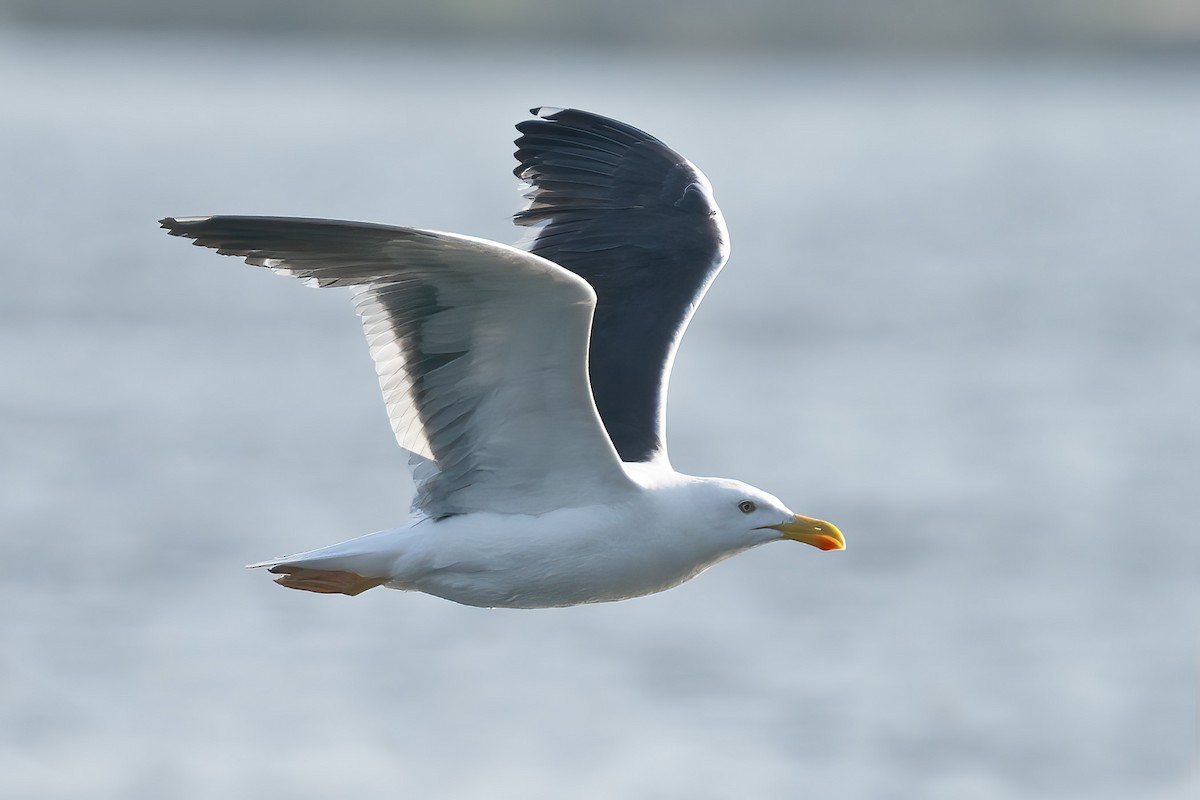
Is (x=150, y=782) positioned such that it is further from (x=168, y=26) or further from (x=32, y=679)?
(x=168, y=26)

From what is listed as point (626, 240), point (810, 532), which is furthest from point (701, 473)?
point (810, 532)

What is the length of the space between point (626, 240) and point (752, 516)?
2.00 m

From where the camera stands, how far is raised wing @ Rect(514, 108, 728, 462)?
9570mm

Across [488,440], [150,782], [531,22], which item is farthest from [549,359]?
[531,22]

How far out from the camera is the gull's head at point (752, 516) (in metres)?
8.70

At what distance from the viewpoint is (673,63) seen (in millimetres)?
79625

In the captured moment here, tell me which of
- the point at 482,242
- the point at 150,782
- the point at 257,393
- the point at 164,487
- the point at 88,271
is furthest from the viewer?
the point at 88,271

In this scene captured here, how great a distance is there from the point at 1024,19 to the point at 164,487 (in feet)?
170

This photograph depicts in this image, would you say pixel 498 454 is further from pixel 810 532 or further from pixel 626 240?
pixel 626 240

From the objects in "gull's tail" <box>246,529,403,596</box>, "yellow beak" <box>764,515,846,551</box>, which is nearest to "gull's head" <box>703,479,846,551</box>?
"yellow beak" <box>764,515,846,551</box>

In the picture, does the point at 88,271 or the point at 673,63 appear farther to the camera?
the point at 673,63

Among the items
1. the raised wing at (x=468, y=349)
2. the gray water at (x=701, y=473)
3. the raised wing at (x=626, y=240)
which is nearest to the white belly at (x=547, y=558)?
the raised wing at (x=468, y=349)

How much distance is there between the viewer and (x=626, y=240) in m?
10.1

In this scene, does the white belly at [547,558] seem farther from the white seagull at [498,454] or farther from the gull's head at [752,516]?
the gull's head at [752,516]
